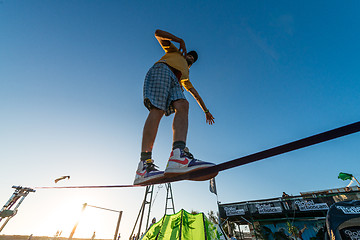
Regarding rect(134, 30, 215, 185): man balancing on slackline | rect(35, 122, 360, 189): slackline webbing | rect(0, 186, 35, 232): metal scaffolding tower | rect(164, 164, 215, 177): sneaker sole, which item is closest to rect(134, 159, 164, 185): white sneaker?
rect(134, 30, 215, 185): man balancing on slackline

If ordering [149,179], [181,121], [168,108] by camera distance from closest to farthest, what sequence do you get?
[149,179] → [181,121] → [168,108]

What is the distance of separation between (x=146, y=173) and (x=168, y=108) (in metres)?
0.84

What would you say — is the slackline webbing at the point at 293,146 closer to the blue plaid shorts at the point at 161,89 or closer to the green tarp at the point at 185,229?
the blue plaid shorts at the point at 161,89

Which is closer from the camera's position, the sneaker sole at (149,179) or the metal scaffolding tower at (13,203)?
the sneaker sole at (149,179)

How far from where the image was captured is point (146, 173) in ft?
5.10

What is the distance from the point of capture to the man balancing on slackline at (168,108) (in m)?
1.38

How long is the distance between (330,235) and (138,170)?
2290 millimetres

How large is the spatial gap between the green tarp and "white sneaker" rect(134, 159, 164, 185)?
10.2ft

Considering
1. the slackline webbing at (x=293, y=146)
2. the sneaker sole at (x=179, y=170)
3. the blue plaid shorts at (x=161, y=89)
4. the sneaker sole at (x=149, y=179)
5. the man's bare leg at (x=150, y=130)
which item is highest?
the blue plaid shorts at (x=161, y=89)

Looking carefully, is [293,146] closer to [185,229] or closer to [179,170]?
[179,170]

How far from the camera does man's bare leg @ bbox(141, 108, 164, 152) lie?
5.64 ft

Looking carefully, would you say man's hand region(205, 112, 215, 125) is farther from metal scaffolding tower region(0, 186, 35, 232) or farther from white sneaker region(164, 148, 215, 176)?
metal scaffolding tower region(0, 186, 35, 232)

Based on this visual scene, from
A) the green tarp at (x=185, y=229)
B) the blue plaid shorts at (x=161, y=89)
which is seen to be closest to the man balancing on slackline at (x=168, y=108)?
the blue plaid shorts at (x=161, y=89)

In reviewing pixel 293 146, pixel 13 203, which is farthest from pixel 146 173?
pixel 13 203
